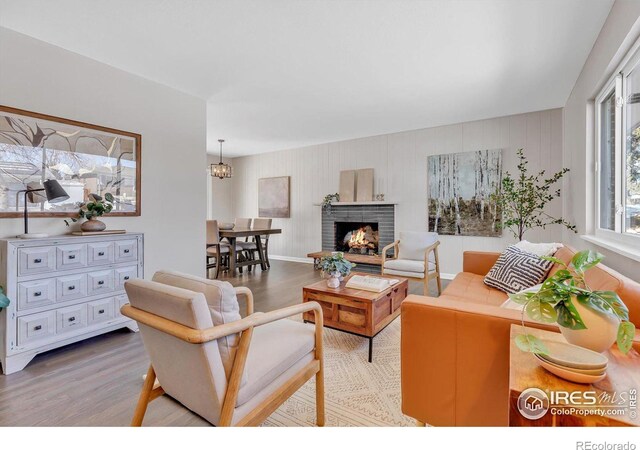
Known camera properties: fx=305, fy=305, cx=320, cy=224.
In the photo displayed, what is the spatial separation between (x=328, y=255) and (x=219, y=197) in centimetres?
517

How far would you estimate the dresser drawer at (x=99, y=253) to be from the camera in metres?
2.39

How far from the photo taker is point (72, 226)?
2.64 m

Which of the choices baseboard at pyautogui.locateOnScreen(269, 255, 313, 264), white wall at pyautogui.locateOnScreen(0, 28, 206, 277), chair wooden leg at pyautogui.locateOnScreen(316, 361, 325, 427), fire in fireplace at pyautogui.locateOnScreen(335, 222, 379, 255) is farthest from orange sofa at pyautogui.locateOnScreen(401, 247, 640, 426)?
baseboard at pyautogui.locateOnScreen(269, 255, 313, 264)

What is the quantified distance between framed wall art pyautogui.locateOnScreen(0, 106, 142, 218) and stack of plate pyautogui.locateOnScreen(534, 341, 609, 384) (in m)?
3.29

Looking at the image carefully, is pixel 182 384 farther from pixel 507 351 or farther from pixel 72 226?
pixel 72 226

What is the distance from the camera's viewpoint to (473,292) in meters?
2.36

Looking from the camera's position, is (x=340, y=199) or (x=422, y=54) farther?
(x=340, y=199)

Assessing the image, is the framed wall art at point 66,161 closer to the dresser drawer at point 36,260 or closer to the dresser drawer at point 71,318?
the dresser drawer at point 36,260

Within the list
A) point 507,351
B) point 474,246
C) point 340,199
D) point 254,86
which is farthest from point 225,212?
point 507,351

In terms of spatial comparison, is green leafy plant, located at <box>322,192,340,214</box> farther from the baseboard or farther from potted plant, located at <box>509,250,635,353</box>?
potted plant, located at <box>509,250,635,353</box>

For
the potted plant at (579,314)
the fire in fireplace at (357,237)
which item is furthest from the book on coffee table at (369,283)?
the fire in fireplace at (357,237)

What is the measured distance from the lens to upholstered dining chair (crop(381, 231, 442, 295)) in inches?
137

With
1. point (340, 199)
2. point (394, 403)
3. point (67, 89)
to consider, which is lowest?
point (394, 403)
